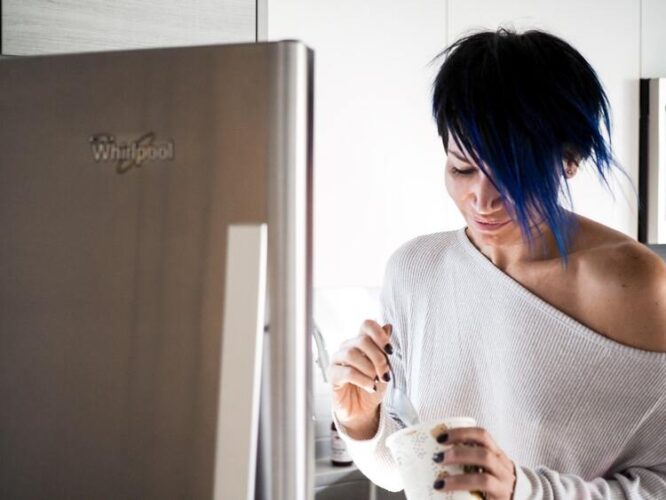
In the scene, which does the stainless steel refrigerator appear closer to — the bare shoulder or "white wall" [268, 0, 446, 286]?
the bare shoulder

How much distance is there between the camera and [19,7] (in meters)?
1.16

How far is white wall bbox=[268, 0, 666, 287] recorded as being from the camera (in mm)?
2316

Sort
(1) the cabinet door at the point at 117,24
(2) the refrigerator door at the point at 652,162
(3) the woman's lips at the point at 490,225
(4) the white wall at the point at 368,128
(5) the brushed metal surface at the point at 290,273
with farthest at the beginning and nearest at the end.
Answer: (2) the refrigerator door at the point at 652,162
(4) the white wall at the point at 368,128
(1) the cabinet door at the point at 117,24
(3) the woman's lips at the point at 490,225
(5) the brushed metal surface at the point at 290,273

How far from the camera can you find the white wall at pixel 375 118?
2316 mm

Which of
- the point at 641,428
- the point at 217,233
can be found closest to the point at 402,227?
the point at 641,428

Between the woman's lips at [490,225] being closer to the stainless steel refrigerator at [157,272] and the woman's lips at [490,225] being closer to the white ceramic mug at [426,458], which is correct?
the white ceramic mug at [426,458]

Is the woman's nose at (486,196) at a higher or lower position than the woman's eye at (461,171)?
lower

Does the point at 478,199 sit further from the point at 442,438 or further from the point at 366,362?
the point at 442,438

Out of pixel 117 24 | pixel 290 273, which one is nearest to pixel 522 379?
pixel 290 273

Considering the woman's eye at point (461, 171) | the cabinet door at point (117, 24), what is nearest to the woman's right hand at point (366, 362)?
the woman's eye at point (461, 171)

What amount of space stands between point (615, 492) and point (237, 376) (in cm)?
53

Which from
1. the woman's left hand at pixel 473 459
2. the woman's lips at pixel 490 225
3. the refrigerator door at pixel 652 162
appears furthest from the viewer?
the refrigerator door at pixel 652 162

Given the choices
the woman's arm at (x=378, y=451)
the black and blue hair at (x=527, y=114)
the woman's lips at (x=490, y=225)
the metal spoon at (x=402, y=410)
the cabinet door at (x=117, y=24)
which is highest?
the cabinet door at (x=117, y=24)

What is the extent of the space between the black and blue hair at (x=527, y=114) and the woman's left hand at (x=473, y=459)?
0.33 metres
